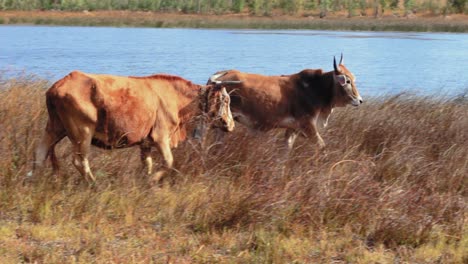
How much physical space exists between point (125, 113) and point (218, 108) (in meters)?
1.46

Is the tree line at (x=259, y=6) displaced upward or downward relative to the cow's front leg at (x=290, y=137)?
downward

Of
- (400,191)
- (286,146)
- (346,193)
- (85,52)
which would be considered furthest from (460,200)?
(85,52)

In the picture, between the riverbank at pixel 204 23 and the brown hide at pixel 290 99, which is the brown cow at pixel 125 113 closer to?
the brown hide at pixel 290 99

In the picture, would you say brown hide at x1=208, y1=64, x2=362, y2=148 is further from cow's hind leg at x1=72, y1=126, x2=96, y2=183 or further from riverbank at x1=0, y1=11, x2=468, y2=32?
riverbank at x1=0, y1=11, x2=468, y2=32

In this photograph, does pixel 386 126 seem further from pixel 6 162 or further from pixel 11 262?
pixel 11 262

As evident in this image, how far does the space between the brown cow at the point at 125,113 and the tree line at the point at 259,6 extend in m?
64.9

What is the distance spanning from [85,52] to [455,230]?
25.4 m

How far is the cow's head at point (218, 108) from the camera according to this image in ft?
29.3

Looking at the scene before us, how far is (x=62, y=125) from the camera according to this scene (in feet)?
25.0

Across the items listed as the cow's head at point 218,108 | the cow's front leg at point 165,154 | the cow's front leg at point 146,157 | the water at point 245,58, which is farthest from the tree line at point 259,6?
the cow's front leg at point 165,154

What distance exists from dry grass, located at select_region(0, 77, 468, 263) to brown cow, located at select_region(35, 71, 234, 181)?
230 mm

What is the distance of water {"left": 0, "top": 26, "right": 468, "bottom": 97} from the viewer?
907 inches

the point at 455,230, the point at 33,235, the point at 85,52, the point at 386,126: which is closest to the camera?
the point at 33,235

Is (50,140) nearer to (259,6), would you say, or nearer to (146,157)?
(146,157)
